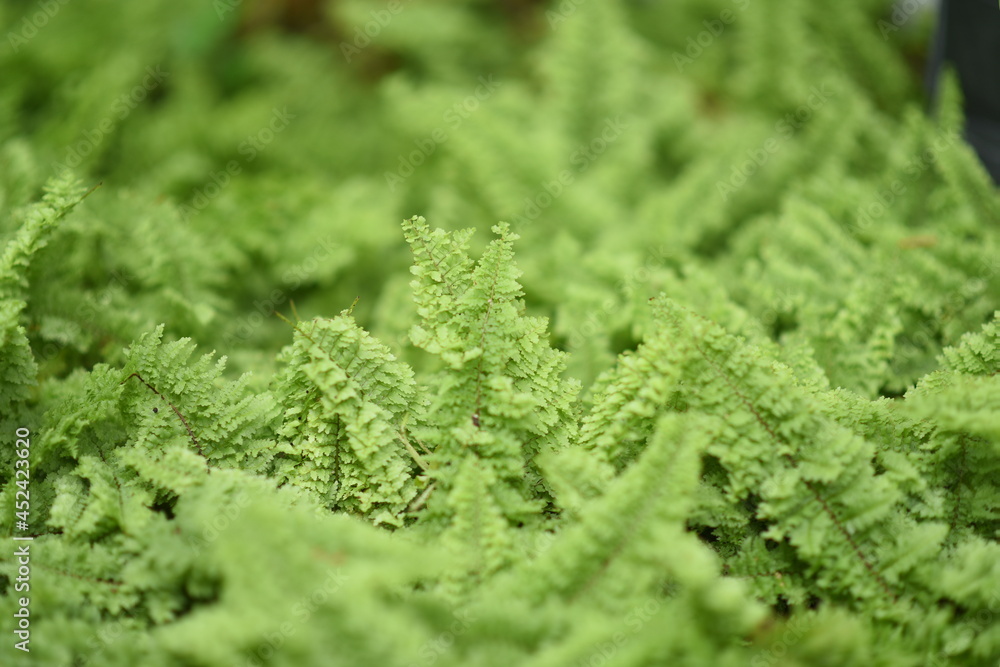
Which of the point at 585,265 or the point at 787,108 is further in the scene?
the point at 787,108

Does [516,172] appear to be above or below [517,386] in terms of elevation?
above

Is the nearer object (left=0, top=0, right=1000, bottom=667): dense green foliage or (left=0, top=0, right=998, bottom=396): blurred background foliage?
(left=0, top=0, right=1000, bottom=667): dense green foliage

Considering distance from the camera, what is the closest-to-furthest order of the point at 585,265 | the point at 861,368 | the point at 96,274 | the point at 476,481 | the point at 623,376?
1. the point at 476,481
2. the point at 623,376
3. the point at 861,368
4. the point at 96,274
5. the point at 585,265

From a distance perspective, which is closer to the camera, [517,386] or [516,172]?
[517,386]

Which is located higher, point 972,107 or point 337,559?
point 972,107

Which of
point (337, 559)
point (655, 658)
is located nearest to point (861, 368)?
point (655, 658)

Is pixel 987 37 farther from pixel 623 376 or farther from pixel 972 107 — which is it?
pixel 623 376

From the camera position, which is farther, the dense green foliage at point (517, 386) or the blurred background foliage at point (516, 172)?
the blurred background foliage at point (516, 172)

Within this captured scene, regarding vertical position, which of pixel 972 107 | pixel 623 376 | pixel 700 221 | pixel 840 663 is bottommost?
pixel 840 663
